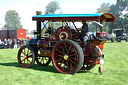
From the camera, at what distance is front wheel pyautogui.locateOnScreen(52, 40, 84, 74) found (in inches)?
297

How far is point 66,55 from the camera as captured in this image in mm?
7965

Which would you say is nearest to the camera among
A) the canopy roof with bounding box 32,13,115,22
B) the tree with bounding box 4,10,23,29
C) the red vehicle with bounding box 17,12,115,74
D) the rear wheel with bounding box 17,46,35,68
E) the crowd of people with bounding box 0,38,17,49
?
the canopy roof with bounding box 32,13,115,22

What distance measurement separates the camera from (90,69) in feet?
29.8

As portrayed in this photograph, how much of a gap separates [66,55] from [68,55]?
0.08 metres

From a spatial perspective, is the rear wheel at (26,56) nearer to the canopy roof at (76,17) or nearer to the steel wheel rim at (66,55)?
the steel wheel rim at (66,55)

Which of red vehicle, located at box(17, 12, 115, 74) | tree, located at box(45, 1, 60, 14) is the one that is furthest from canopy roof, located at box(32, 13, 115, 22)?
tree, located at box(45, 1, 60, 14)

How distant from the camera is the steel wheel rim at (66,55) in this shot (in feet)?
25.7

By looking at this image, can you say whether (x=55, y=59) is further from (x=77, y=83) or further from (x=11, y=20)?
(x=11, y=20)

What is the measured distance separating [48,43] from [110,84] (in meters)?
3.65

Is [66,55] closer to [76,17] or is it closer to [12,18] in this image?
[76,17]

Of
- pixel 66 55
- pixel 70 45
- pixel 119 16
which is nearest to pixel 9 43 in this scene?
pixel 66 55

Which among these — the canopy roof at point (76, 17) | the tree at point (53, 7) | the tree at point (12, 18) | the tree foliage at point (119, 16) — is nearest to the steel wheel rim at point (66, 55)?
the canopy roof at point (76, 17)

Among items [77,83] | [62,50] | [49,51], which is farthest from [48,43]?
[77,83]

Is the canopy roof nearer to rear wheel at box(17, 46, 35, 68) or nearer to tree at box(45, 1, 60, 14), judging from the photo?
rear wheel at box(17, 46, 35, 68)
